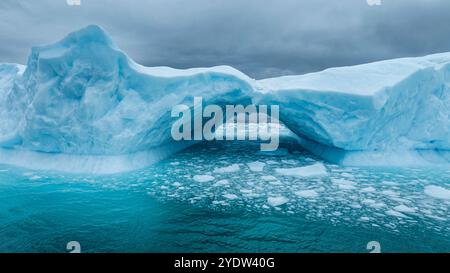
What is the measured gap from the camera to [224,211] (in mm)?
4141

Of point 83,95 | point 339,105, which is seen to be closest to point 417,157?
point 339,105

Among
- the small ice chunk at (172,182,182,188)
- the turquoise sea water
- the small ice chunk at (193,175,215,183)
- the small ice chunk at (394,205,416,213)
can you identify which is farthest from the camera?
the small ice chunk at (193,175,215,183)

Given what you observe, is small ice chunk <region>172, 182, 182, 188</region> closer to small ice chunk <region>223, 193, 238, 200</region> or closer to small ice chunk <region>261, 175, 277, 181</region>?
small ice chunk <region>223, 193, 238, 200</region>

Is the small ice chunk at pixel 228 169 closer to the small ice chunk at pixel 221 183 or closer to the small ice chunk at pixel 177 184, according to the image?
the small ice chunk at pixel 221 183

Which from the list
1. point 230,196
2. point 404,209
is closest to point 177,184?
point 230,196

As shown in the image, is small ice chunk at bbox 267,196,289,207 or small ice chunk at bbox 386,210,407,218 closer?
small ice chunk at bbox 386,210,407,218

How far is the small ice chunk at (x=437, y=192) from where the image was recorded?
4789 mm

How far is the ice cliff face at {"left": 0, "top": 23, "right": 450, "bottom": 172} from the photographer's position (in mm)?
6086

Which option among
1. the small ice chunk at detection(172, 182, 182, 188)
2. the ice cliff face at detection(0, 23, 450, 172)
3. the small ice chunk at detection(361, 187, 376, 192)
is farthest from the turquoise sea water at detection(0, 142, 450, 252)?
the ice cliff face at detection(0, 23, 450, 172)

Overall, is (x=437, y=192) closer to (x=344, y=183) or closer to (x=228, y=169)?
(x=344, y=183)

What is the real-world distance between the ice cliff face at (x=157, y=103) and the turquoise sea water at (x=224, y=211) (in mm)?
835

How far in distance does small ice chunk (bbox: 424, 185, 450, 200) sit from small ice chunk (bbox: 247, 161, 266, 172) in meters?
3.25

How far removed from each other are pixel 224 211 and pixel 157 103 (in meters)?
3.35

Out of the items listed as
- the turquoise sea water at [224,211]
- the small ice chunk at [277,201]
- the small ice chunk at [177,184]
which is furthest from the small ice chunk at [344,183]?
the small ice chunk at [177,184]
